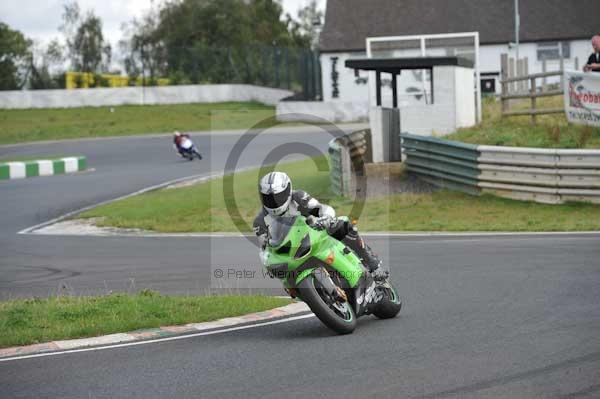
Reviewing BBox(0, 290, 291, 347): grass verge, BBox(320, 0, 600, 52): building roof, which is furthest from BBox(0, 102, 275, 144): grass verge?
BBox(0, 290, 291, 347): grass verge

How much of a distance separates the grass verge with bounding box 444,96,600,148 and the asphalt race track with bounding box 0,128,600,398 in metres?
4.90

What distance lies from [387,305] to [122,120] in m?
42.3

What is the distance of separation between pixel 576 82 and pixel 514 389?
1486 centimetres

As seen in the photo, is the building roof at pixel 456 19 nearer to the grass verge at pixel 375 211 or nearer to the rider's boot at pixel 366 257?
the grass verge at pixel 375 211

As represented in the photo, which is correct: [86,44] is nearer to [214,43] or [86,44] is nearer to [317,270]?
[214,43]

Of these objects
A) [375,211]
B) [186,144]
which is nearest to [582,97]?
[375,211]

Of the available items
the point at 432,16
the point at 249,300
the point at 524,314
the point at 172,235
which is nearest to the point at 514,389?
the point at 524,314

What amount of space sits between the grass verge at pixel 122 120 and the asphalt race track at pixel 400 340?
32003mm

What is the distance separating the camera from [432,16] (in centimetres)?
5678

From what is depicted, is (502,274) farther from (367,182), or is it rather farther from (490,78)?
(490,78)

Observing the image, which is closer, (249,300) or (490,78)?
(249,300)

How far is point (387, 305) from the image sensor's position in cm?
916

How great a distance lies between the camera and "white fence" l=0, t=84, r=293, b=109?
53.4 metres

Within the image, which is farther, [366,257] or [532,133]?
[532,133]
